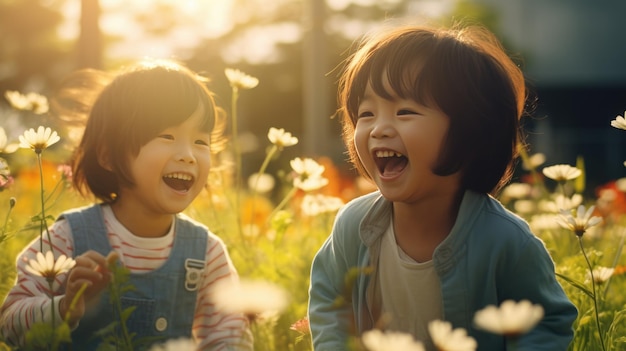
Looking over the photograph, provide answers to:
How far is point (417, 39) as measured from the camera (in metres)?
2.08

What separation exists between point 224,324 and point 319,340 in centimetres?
38

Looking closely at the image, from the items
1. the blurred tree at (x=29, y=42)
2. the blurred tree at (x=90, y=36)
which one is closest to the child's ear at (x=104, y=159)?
the blurred tree at (x=90, y=36)

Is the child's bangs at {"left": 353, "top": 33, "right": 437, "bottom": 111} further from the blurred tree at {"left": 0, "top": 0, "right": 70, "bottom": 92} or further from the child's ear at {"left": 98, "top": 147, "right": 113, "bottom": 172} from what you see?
the blurred tree at {"left": 0, "top": 0, "right": 70, "bottom": 92}

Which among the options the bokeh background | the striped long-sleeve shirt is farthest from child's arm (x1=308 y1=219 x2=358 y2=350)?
the bokeh background

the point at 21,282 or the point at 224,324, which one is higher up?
the point at 21,282

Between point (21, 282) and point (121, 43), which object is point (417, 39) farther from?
point (121, 43)

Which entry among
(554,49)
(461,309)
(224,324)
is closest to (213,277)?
(224,324)

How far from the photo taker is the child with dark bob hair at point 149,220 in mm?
2299

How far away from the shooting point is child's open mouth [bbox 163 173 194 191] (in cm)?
232

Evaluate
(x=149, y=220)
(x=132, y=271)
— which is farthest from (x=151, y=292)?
(x=149, y=220)

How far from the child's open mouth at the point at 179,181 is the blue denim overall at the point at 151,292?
174 millimetres

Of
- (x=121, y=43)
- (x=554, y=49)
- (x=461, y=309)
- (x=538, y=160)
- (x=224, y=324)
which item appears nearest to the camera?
(x=461, y=309)

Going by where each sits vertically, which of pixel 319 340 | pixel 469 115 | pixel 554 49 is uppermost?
pixel 554 49

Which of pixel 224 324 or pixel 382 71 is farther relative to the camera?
pixel 224 324
